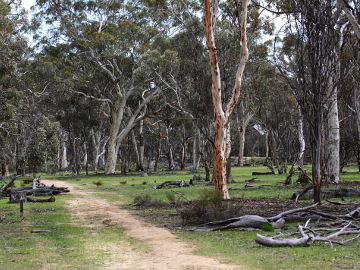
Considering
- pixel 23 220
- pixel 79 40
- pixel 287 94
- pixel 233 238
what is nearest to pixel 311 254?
pixel 233 238

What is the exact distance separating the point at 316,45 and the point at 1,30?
13773mm

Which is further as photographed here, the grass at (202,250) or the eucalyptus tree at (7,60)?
the eucalyptus tree at (7,60)

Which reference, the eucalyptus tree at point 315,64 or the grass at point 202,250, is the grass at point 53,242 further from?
the eucalyptus tree at point 315,64

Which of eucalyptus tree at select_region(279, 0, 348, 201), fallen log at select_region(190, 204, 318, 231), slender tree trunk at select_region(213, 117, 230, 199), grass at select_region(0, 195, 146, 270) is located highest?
eucalyptus tree at select_region(279, 0, 348, 201)

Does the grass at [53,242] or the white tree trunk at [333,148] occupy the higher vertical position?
the white tree trunk at [333,148]

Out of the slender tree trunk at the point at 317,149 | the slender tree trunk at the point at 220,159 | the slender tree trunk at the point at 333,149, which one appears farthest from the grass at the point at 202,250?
the slender tree trunk at the point at 333,149

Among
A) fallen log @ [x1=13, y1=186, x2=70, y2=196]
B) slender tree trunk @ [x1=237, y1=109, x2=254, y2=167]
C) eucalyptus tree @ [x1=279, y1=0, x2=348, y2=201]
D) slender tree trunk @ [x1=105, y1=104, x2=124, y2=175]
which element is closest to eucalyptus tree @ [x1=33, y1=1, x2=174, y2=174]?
slender tree trunk @ [x1=105, y1=104, x2=124, y2=175]

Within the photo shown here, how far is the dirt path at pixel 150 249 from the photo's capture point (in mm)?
7734

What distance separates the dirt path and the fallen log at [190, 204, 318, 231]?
1097 millimetres

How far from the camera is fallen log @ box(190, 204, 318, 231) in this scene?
1111 centimetres

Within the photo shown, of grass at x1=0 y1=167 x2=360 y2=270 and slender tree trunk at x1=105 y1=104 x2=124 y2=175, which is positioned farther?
slender tree trunk at x1=105 y1=104 x2=124 y2=175

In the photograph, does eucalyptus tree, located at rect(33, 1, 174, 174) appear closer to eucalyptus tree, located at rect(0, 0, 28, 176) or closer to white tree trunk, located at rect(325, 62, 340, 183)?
eucalyptus tree, located at rect(0, 0, 28, 176)

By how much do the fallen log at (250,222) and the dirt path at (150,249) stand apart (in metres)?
1.10

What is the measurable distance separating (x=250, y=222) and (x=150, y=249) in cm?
290
